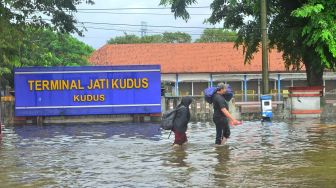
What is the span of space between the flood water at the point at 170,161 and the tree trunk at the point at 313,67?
8.47 metres

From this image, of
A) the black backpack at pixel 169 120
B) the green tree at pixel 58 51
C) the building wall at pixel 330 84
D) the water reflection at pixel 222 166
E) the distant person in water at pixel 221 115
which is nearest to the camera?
the water reflection at pixel 222 166

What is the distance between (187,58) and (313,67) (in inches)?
934

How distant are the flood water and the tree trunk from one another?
8467mm

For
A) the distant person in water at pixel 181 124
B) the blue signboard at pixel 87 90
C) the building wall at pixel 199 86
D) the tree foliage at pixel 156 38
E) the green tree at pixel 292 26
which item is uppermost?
the tree foliage at pixel 156 38

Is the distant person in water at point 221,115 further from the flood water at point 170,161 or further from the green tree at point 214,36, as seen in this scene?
the green tree at point 214,36

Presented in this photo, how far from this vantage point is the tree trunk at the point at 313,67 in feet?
79.3

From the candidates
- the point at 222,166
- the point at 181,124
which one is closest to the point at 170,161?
the point at 222,166

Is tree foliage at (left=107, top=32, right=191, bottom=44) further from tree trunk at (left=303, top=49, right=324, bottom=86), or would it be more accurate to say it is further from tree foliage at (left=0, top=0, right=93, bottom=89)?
tree trunk at (left=303, top=49, right=324, bottom=86)

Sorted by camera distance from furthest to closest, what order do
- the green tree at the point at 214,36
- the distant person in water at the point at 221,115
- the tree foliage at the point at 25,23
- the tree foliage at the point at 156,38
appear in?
the green tree at the point at 214,36, the tree foliage at the point at 156,38, the tree foliage at the point at 25,23, the distant person in water at the point at 221,115

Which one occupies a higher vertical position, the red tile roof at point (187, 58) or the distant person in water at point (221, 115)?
the red tile roof at point (187, 58)

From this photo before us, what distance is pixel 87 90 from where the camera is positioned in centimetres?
2317

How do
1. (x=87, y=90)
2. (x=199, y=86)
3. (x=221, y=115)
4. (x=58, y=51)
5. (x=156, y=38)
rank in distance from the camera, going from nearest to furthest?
(x=221, y=115) → (x=87, y=90) → (x=199, y=86) → (x=58, y=51) → (x=156, y=38)

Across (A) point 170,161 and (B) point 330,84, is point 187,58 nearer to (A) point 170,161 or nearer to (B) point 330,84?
(B) point 330,84

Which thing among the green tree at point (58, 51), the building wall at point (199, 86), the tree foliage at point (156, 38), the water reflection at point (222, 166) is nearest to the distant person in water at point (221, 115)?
the water reflection at point (222, 166)
